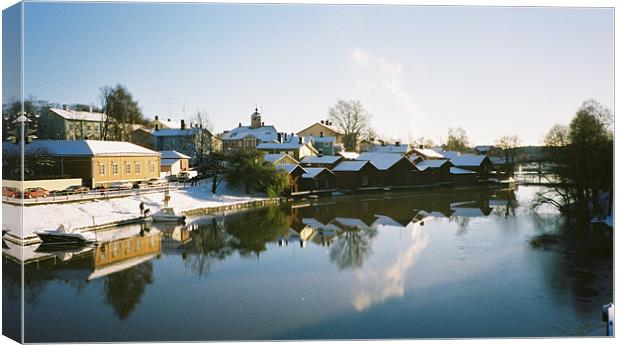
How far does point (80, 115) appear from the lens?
7.96 metres

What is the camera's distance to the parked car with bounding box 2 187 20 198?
20.5ft

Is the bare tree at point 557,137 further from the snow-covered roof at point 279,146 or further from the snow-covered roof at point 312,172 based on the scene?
the snow-covered roof at point 312,172

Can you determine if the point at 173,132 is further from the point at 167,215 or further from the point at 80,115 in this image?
the point at 167,215

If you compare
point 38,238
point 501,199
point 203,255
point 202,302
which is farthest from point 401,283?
point 501,199

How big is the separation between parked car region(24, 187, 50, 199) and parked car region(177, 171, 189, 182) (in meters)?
2.81

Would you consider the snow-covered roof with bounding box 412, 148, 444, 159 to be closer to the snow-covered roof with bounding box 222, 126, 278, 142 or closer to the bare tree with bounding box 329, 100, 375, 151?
the bare tree with bounding box 329, 100, 375, 151

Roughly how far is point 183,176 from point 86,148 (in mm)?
2104

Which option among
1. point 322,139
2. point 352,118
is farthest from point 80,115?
point 322,139

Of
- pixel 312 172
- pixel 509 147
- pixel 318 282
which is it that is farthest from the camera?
pixel 312 172

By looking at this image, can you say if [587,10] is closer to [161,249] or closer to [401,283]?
[401,283]

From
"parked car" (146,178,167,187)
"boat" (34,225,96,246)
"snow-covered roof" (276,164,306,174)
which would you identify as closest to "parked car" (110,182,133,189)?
"parked car" (146,178,167,187)

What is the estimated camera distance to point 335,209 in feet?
39.9

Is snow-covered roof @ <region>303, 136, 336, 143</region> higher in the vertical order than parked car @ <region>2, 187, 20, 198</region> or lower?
higher

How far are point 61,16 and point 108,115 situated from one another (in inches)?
81.1
